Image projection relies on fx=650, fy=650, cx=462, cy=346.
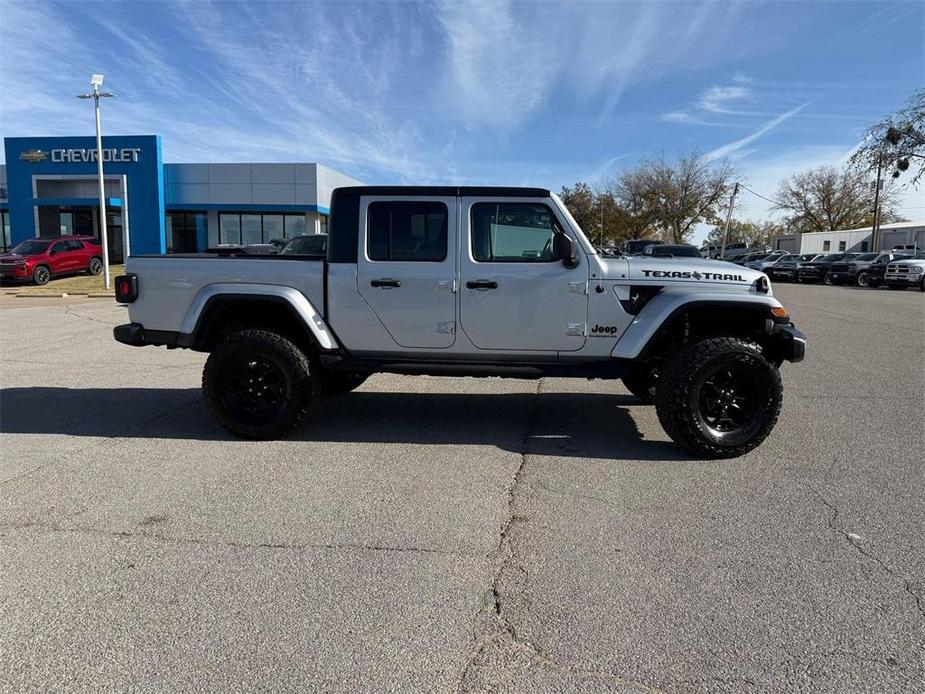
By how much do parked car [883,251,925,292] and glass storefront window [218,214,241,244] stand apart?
104 ft

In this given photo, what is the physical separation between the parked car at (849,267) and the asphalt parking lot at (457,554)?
93.4ft

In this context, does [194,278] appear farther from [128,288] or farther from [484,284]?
[484,284]

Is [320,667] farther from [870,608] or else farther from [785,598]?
[870,608]

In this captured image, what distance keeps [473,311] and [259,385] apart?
6.25 ft

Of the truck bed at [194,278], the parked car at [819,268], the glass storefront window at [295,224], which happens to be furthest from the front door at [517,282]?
the parked car at [819,268]

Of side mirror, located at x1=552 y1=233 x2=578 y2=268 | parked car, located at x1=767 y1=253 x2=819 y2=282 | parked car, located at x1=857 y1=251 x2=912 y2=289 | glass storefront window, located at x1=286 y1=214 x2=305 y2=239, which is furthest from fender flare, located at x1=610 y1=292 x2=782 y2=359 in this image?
parked car, located at x1=767 y1=253 x2=819 y2=282

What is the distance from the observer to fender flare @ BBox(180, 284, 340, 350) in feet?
17.2

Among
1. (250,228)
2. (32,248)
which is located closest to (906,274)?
(250,228)

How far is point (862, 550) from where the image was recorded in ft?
11.4

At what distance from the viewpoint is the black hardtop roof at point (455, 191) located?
5.21 meters

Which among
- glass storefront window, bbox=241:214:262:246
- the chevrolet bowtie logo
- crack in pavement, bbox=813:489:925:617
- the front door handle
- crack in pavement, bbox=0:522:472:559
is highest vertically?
the chevrolet bowtie logo

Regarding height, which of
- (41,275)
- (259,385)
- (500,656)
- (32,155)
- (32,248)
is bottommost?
(500,656)

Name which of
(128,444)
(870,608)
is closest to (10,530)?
(128,444)

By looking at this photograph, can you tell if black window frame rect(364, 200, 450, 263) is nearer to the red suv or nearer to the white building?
the red suv
